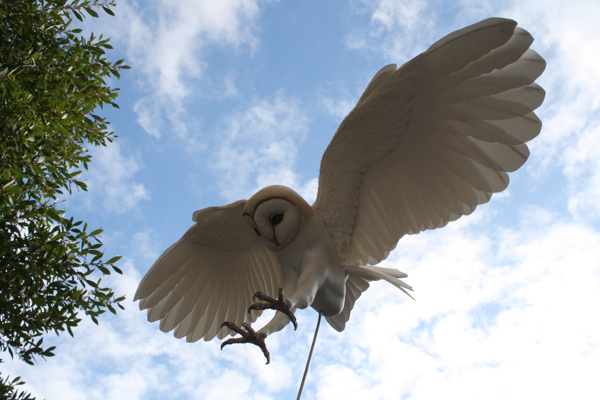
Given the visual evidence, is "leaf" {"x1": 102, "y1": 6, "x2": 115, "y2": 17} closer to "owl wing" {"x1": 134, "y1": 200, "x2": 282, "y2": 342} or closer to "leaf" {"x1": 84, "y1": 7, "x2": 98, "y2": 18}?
"leaf" {"x1": 84, "y1": 7, "x2": 98, "y2": 18}

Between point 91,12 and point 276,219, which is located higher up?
point 91,12

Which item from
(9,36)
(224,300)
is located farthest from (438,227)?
(9,36)

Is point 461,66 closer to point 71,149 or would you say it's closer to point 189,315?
point 189,315

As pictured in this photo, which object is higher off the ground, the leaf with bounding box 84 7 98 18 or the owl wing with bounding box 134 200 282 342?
the leaf with bounding box 84 7 98 18

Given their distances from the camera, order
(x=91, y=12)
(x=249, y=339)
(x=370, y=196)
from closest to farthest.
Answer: (x=249, y=339)
(x=370, y=196)
(x=91, y=12)

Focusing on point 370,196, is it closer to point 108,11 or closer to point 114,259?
point 114,259

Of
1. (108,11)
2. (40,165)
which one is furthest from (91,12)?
(40,165)

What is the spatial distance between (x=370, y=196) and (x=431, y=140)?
0.42 metres

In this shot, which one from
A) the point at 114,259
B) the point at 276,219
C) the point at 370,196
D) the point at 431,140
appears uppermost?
the point at 431,140

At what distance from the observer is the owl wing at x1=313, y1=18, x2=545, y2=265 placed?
1.55 m

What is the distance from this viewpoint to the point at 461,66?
1554mm

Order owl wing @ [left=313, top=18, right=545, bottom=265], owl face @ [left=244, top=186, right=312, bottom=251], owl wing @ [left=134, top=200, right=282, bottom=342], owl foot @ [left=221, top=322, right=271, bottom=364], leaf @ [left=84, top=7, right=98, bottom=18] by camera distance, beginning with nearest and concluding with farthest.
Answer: owl foot @ [left=221, top=322, right=271, bottom=364]
owl wing @ [left=313, top=18, right=545, bottom=265]
owl face @ [left=244, top=186, right=312, bottom=251]
owl wing @ [left=134, top=200, right=282, bottom=342]
leaf @ [left=84, top=7, right=98, bottom=18]

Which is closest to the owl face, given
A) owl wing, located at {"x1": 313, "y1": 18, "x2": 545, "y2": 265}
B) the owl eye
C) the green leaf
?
the owl eye

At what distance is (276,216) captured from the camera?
6.28 feet
